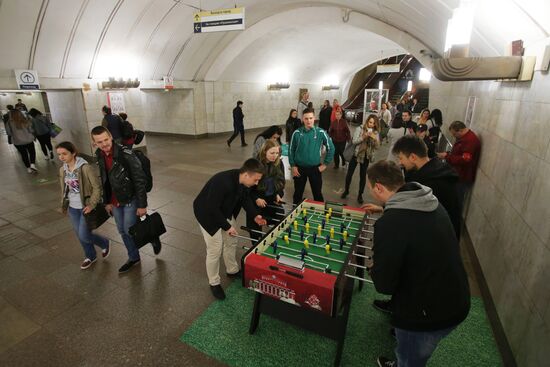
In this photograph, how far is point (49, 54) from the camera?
816 centimetres

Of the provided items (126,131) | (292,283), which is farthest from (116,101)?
(292,283)

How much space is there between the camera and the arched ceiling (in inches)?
176

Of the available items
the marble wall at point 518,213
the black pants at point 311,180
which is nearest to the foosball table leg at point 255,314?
the marble wall at point 518,213

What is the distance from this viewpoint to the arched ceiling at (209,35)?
4483 millimetres

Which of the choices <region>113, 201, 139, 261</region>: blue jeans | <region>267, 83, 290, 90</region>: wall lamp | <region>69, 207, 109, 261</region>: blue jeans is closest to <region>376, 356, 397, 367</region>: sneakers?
<region>113, 201, 139, 261</region>: blue jeans

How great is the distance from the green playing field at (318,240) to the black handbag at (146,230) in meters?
1.64

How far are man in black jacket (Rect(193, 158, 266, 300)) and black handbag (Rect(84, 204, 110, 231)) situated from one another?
4.87 ft

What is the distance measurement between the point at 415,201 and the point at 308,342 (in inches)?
73.1

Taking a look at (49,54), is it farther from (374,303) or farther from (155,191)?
(374,303)

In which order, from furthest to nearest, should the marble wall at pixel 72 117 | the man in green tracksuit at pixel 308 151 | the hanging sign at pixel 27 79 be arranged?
the marble wall at pixel 72 117 → the hanging sign at pixel 27 79 → the man in green tracksuit at pixel 308 151

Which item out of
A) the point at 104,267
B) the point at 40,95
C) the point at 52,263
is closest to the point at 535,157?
the point at 104,267

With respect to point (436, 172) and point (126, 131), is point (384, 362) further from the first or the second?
point (126, 131)

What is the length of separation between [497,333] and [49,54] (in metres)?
10.9

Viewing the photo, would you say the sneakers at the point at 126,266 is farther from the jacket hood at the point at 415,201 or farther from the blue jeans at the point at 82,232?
the jacket hood at the point at 415,201
